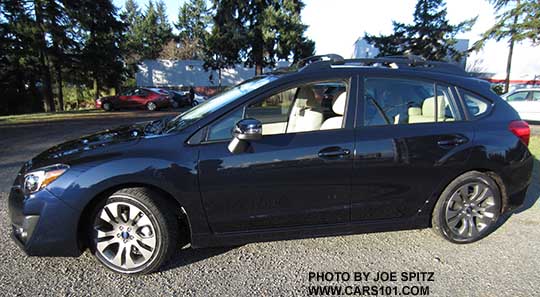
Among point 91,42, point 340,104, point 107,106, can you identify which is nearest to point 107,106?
point 107,106

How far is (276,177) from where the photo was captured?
2.57m

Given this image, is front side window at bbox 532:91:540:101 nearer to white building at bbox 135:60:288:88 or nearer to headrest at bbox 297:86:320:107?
headrest at bbox 297:86:320:107

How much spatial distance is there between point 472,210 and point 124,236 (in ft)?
10.5

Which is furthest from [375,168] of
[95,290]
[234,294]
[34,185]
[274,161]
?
[34,185]

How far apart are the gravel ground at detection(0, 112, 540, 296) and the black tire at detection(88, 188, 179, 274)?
116 mm

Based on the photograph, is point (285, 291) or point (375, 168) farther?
point (375, 168)

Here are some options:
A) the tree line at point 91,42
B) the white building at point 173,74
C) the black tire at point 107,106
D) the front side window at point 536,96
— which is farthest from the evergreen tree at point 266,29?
the front side window at point 536,96

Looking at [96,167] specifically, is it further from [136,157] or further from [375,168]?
[375,168]

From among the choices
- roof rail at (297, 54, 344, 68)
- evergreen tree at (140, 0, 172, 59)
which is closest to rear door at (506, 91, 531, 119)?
roof rail at (297, 54, 344, 68)

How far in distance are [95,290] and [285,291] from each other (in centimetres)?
146

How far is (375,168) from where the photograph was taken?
2.71 meters

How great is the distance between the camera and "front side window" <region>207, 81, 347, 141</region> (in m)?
2.63

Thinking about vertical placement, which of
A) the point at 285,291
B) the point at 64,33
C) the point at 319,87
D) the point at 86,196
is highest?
the point at 64,33

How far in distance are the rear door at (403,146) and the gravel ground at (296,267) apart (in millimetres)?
405
